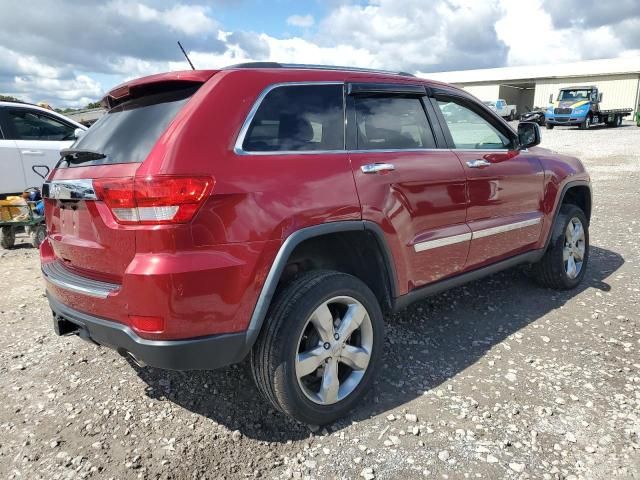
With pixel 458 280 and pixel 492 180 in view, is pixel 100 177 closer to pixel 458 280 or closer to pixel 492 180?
pixel 458 280

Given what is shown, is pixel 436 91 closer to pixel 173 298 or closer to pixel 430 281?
pixel 430 281

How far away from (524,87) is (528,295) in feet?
164

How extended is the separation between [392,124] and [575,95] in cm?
3006

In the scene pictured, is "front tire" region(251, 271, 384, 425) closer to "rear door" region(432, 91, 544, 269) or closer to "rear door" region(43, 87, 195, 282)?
"rear door" region(43, 87, 195, 282)

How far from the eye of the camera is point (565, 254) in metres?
4.65

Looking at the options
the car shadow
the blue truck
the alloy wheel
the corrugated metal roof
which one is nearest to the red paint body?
the alloy wheel

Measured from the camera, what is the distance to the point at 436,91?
3516mm

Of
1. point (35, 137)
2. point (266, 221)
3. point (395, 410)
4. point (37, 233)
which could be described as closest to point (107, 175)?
point (266, 221)

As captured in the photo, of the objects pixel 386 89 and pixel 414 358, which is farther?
pixel 414 358

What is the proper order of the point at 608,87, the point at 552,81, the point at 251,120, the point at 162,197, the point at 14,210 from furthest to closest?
1. the point at 552,81
2. the point at 608,87
3. the point at 14,210
4. the point at 251,120
5. the point at 162,197

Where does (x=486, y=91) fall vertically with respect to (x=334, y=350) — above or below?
above

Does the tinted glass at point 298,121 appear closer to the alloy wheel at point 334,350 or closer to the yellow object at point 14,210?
the alloy wheel at point 334,350

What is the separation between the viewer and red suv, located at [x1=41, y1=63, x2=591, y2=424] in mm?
2152

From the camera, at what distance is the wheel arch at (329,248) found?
7.68 ft
